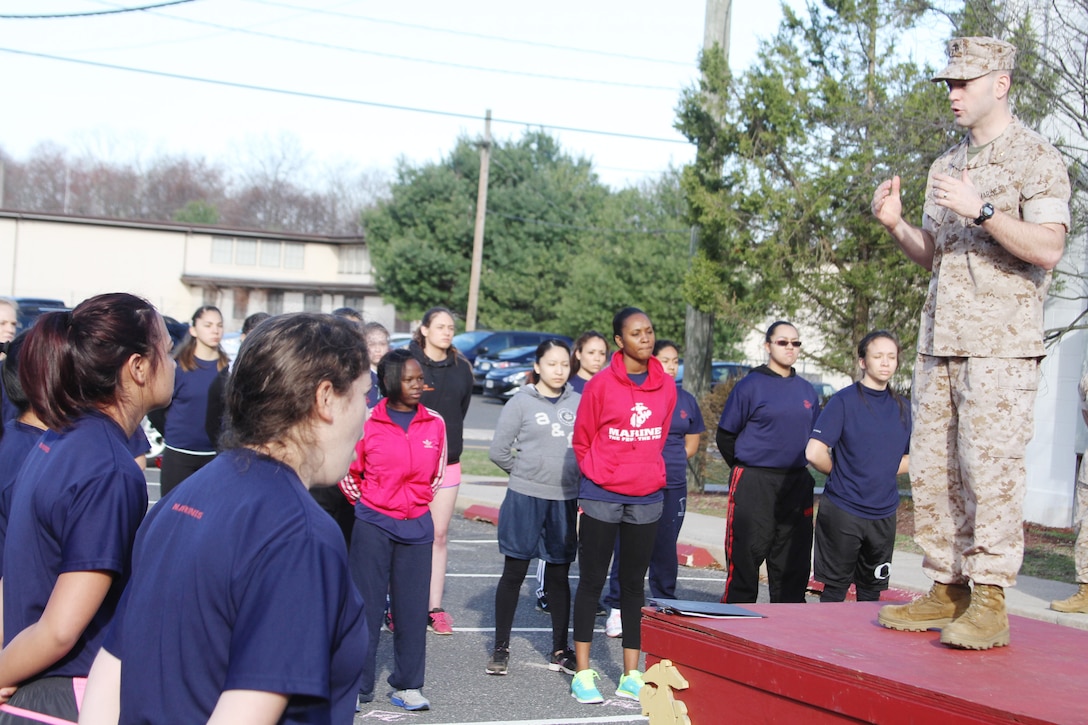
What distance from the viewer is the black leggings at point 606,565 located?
6.24 metres

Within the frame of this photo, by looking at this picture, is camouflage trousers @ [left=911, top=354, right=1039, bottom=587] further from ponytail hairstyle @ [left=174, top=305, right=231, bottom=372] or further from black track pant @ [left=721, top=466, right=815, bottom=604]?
ponytail hairstyle @ [left=174, top=305, right=231, bottom=372]

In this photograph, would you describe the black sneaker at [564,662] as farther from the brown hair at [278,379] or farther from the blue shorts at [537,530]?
the brown hair at [278,379]

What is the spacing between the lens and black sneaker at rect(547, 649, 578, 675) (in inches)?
265

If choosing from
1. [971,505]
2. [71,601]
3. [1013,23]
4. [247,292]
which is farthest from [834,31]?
[247,292]

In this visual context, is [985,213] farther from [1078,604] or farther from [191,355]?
[191,355]

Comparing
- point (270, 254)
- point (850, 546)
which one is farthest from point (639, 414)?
point (270, 254)

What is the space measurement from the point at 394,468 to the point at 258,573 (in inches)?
157

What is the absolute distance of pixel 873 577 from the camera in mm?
6793

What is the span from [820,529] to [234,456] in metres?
5.33

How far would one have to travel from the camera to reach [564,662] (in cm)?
676

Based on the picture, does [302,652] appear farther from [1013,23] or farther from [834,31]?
[834,31]

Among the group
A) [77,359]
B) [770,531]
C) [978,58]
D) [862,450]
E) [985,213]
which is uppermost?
[978,58]

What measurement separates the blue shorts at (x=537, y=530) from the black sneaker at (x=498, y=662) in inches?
23.3

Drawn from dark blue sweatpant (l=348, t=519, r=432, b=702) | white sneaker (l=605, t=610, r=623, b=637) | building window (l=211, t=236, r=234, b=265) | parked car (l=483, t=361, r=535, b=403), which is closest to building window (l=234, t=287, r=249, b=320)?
building window (l=211, t=236, r=234, b=265)
